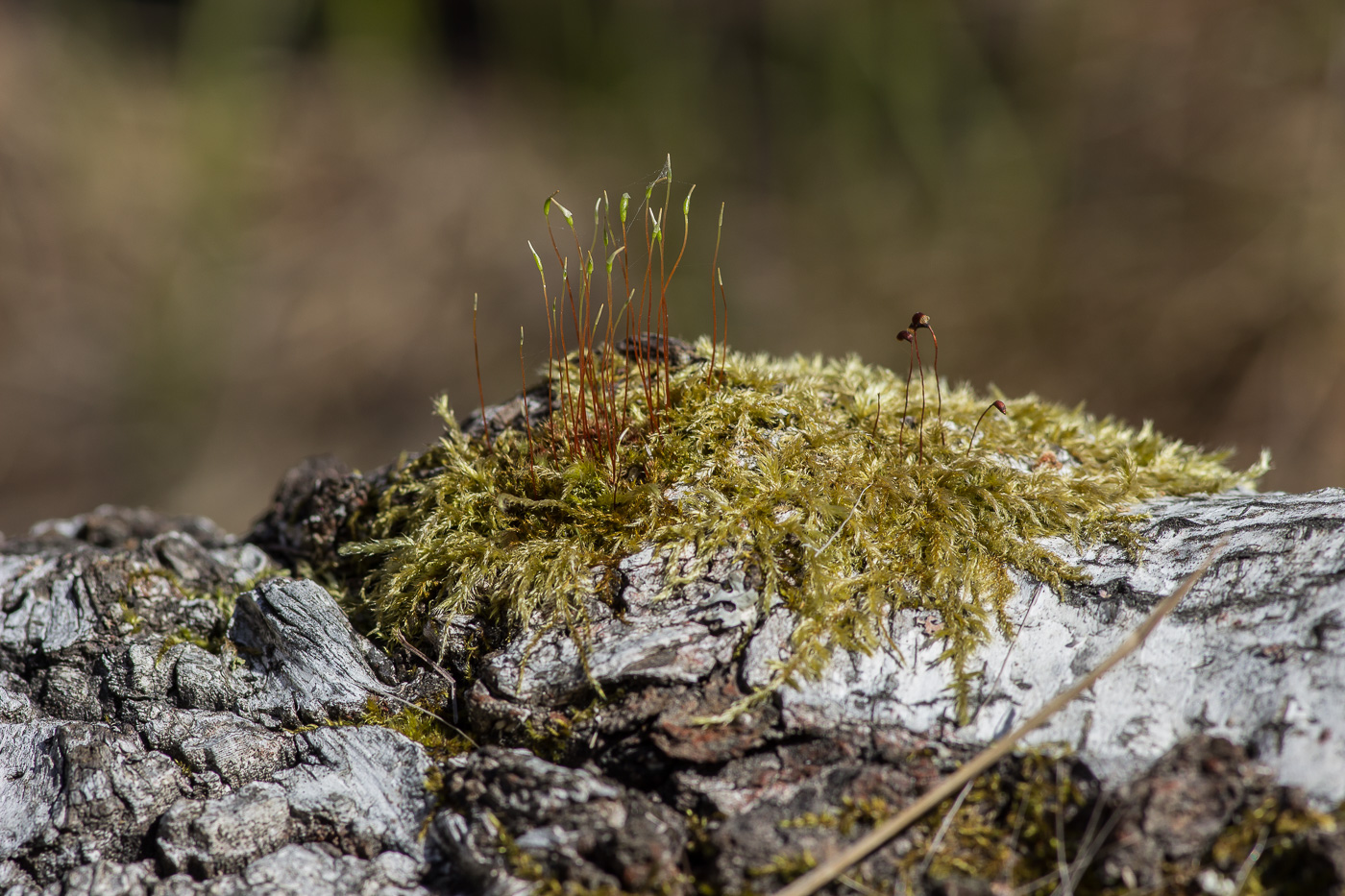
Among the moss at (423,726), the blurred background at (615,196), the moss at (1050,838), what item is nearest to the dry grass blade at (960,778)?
the moss at (1050,838)

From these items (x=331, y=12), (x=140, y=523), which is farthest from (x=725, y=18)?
(x=140, y=523)

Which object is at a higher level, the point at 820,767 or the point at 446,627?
the point at 446,627

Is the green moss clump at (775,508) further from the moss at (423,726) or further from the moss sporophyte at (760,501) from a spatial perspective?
the moss at (423,726)

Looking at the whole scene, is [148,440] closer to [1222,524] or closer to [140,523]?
[140,523]

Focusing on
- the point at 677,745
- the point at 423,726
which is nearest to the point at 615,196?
the point at 423,726

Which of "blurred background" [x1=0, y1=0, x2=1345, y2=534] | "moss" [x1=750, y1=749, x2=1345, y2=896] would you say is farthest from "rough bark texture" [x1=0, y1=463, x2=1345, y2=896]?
"blurred background" [x1=0, y1=0, x2=1345, y2=534]

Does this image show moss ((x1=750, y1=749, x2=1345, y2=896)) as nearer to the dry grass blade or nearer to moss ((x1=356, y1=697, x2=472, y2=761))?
the dry grass blade

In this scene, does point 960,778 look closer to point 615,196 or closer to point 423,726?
point 423,726
